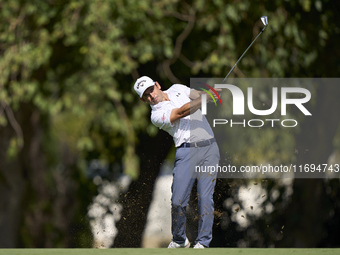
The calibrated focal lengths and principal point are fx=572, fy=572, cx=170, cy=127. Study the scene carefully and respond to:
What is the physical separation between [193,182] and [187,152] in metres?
0.25

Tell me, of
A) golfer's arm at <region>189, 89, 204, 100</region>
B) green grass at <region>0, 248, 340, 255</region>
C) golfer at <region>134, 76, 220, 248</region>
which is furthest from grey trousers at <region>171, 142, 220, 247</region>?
golfer's arm at <region>189, 89, 204, 100</region>

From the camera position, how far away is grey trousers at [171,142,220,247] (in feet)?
15.6

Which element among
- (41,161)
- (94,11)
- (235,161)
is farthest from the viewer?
(41,161)

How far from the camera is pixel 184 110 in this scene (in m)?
4.76

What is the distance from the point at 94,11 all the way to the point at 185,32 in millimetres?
1218

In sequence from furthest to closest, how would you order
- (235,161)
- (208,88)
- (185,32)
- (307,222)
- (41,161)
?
(41,161), (307,222), (185,32), (235,161), (208,88)

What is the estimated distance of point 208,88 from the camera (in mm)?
5070

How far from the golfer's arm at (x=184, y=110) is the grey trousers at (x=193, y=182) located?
28 cm

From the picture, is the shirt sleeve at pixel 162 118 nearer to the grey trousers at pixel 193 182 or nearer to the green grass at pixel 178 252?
the grey trousers at pixel 193 182

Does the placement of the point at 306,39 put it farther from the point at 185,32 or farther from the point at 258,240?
the point at 258,240

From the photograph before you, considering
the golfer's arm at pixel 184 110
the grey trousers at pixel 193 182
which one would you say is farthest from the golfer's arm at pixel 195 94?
the grey trousers at pixel 193 182

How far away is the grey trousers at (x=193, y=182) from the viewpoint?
4758 mm

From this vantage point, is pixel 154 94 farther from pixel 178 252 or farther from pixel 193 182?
pixel 178 252

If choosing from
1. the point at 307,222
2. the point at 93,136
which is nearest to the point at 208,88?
the point at 93,136
